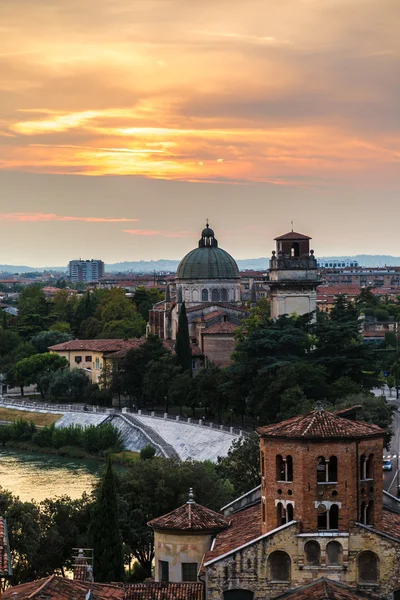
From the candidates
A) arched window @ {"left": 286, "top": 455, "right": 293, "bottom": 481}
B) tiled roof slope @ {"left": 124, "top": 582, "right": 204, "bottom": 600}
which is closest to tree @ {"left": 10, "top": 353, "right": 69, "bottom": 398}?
tiled roof slope @ {"left": 124, "top": 582, "right": 204, "bottom": 600}

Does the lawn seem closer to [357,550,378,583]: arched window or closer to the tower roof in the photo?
the tower roof

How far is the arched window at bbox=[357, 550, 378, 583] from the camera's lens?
87.8 ft

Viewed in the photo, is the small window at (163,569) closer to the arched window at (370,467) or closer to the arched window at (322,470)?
the arched window at (322,470)

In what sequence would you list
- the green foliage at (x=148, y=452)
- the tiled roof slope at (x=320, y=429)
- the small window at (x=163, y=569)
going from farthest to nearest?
the green foliage at (x=148, y=452), the small window at (x=163, y=569), the tiled roof slope at (x=320, y=429)

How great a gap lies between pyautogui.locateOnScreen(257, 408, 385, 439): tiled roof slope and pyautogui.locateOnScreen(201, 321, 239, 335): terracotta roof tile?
179ft

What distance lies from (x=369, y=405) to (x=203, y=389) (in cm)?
1690

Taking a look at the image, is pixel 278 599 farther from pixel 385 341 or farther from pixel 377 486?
pixel 385 341

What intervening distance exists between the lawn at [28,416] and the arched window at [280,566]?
49.7m

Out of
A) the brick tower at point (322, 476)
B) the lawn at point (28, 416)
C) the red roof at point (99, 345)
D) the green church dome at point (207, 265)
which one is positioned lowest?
the brick tower at point (322, 476)

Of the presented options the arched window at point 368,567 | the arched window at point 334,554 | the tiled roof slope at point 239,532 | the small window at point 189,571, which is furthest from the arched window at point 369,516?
the small window at point 189,571

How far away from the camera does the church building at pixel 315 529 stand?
2669cm

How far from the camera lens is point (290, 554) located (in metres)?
26.7

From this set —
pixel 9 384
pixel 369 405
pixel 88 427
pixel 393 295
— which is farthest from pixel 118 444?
pixel 393 295

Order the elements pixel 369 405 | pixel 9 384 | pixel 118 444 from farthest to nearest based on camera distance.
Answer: pixel 9 384 < pixel 118 444 < pixel 369 405
